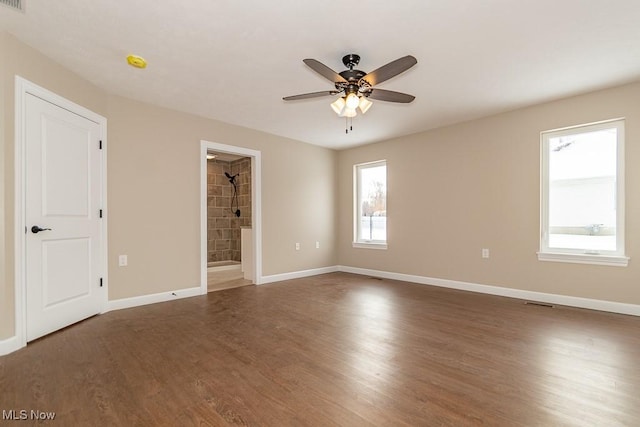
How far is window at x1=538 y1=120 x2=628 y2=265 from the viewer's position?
3453 millimetres

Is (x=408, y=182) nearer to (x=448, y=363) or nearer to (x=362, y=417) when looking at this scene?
(x=448, y=363)

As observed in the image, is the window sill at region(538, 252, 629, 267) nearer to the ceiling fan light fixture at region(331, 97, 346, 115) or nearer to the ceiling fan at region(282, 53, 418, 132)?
the ceiling fan at region(282, 53, 418, 132)

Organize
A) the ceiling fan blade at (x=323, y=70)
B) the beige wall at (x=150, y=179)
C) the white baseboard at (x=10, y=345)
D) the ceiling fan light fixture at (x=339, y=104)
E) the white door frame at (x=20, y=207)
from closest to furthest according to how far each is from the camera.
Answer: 1. the ceiling fan blade at (x=323, y=70)
2. the white baseboard at (x=10, y=345)
3. the white door frame at (x=20, y=207)
4. the ceiling fan light fixture at (x=339, y=104)
5. the beige wall at (x=150, y=179)

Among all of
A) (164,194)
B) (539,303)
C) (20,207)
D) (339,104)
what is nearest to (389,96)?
(339,104)

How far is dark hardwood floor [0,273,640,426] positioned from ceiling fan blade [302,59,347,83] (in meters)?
2.16

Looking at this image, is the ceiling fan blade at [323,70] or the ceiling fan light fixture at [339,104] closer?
the ceiling fan blade at [323,70]

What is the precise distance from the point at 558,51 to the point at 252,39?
2.60m

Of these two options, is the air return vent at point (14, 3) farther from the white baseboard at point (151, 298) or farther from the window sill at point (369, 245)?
the window sill at point (369, 245)

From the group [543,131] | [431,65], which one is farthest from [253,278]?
[543,131]

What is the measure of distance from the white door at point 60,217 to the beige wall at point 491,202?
4.22 metres

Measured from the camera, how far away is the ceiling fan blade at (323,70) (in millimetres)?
2199

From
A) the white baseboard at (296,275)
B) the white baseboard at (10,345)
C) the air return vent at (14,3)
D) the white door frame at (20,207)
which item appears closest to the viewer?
the air return vent at (14,3)

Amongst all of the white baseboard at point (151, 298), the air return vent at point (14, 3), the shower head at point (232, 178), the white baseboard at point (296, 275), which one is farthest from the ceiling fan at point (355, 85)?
the shower head at point (232, 178)

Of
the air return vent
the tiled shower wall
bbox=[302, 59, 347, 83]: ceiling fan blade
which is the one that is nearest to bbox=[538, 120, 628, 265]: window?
bbox=[302, 59, 347, 83]: ceiling fan blade
